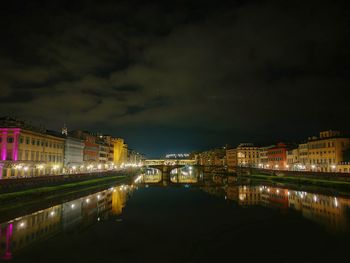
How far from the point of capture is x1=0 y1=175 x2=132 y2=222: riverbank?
2920cm

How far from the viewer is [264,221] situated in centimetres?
2756

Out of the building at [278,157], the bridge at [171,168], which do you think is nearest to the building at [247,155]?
the bridge at [171,168]

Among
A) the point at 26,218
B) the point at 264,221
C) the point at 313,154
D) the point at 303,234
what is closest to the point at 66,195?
the point at 26,218

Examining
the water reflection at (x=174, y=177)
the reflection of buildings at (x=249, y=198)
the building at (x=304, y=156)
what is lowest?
the reflection of buildings at (x=249, y=198)

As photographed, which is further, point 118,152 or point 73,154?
point 118,152

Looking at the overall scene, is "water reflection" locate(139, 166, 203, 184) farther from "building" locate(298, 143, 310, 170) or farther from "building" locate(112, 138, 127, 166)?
"building" locate(298, 143, 310, 170)

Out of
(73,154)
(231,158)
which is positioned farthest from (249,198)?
(231,158)

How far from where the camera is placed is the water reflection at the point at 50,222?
20.3 metres

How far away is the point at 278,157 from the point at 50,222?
85.8m

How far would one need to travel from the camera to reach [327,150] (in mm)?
68812

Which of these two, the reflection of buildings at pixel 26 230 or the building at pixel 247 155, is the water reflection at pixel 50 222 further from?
the building at pixel 247 155

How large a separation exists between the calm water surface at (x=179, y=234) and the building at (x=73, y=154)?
32.9 m

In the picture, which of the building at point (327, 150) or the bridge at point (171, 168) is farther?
the bridge at point (171, 168)

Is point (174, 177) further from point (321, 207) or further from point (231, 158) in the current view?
point (321, 207)
